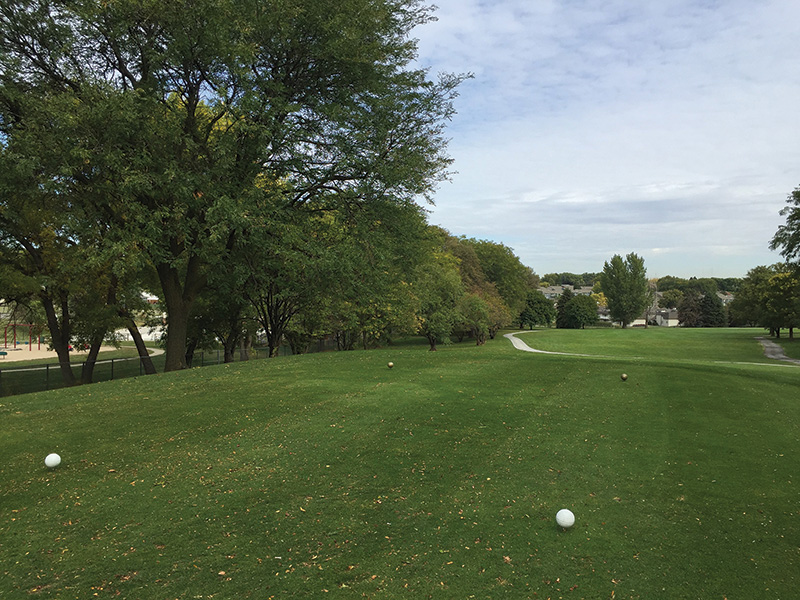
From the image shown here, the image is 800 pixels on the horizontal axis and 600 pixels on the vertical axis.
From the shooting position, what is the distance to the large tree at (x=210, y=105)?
12.4 metres

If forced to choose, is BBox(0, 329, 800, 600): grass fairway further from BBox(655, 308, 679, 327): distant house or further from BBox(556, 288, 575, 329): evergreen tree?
BBox(655, 308, 679, 327): distant house

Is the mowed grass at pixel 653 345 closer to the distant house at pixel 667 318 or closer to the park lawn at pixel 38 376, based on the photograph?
the park lawn at pixel 38 376

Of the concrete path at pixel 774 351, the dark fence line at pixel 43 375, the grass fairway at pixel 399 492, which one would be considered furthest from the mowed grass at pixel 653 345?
the dark fence line at pixel 43 375

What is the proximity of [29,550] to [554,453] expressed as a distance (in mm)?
6665

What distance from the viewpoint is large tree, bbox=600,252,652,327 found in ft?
252

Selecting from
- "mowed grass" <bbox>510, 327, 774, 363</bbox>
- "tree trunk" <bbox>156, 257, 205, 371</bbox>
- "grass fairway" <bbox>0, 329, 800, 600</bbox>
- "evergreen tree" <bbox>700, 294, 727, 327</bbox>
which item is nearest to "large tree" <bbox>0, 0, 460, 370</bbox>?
"tree trunk" <bbox>156, 257, 205, 371</bbox>

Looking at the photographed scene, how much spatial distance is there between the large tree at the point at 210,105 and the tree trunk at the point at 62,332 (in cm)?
655

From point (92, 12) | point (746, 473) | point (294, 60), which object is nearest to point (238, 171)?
point (294, 60)

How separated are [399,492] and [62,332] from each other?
2013cm

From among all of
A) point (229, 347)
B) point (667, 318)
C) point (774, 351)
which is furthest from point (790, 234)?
point (667, 318)

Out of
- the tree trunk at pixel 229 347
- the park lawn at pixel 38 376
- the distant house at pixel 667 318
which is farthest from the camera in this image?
the distant house at pixel 667 318

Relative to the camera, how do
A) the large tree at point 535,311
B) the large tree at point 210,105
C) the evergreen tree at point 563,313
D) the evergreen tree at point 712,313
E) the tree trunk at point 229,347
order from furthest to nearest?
the evergreen tree at point 712,313, the evergreen tree at point 563,313, the large tree at point 535,311, the tree trunk at point 229,347, the large tree at point 210,105

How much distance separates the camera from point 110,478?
258 inches

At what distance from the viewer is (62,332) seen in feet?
67.2
